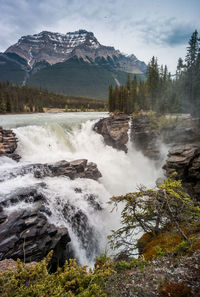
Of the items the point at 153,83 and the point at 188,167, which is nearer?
the point at 188,167

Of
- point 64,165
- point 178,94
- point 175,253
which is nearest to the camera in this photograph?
point 175,253

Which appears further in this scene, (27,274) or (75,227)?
(75,227)

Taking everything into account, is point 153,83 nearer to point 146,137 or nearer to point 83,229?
point 146,137

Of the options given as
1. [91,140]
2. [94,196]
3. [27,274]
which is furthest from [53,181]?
[91,140]

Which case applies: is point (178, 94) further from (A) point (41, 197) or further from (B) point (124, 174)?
(A) point (41, 197)

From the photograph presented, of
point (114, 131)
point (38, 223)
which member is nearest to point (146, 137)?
point (114, 131)

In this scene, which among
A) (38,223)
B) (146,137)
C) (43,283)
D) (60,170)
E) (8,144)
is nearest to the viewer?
(43,283)

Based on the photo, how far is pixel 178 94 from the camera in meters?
40.1

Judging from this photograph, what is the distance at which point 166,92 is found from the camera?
44.5 metres

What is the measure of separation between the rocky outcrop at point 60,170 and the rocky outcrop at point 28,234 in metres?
3.82

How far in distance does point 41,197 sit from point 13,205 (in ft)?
5.18

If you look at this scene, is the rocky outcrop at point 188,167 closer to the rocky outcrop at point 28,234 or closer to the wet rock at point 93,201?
the wet rock at point 93,201

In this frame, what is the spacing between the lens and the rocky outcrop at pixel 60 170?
12167 millimetres

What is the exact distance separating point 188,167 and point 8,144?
20.6m
